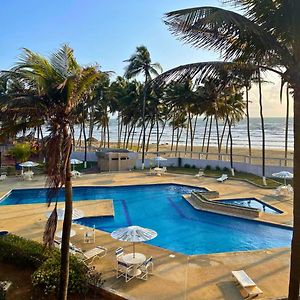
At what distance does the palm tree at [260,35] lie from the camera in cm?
462

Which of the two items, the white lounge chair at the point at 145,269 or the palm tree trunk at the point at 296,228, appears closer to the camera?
the palm tree trunk at the point at 296,228

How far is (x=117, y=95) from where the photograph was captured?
3531 cm

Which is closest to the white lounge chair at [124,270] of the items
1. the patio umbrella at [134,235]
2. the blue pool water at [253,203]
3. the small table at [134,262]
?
the small table at [134,262]

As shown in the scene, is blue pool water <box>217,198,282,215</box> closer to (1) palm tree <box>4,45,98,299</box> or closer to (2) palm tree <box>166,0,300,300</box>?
(2) palm tree <box>166,0,300,300</box>

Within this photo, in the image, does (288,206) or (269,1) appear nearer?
(269,1)

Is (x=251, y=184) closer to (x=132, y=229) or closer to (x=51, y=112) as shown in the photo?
(x=132, y=229)

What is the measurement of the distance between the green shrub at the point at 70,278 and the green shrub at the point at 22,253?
3.17 feet

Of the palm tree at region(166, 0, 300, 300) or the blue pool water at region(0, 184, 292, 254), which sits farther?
the blue pool water at region(0, 184, 292, 254)

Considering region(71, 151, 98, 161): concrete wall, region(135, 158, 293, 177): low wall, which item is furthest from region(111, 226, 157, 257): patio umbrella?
region(71, 151, 98, 161): concrete wall

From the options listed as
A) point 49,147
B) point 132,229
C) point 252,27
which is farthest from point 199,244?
point 252,27

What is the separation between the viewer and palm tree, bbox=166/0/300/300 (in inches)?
182

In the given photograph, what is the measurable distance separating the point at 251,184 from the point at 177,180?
553 centimetres

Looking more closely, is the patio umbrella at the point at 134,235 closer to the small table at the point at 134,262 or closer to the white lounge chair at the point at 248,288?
the small table at the point at 134,262

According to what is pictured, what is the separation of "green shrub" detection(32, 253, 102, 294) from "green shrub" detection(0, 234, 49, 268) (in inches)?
38.0
